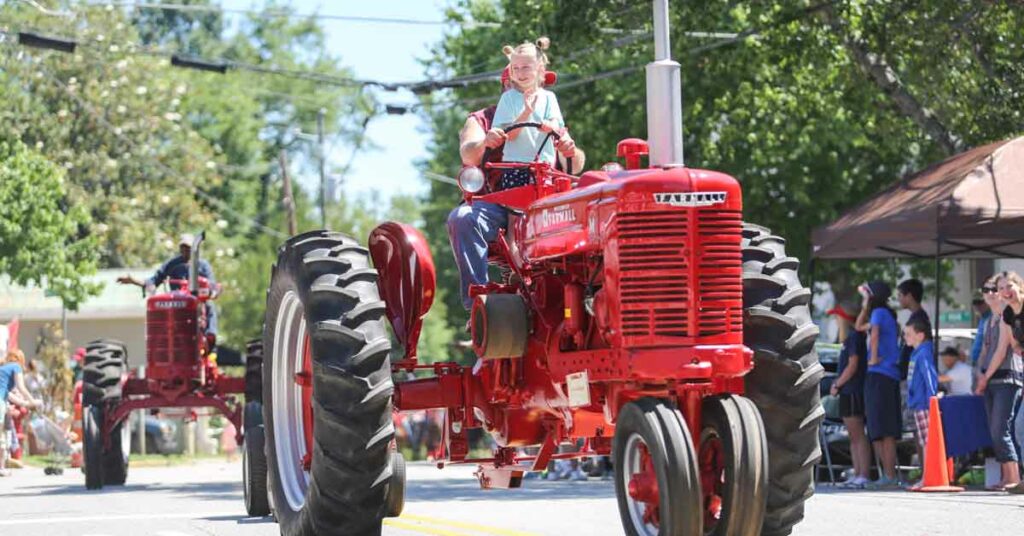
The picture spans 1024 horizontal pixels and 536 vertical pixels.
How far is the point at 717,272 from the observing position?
829cm

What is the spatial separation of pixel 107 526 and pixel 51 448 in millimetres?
19962

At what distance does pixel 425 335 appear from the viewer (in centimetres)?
8000

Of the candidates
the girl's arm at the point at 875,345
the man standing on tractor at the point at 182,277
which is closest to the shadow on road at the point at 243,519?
the man standing on tractor at the point at 182,277

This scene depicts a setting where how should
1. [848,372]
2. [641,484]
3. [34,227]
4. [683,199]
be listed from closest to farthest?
[641,484]
[683,199]
[848,372]
[34,227]

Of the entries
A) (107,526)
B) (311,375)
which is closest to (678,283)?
(311,375)

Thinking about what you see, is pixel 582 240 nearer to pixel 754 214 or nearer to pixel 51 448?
pixel 51 448

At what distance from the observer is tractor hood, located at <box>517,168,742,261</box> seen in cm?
820

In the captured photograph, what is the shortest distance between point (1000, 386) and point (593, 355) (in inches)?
369

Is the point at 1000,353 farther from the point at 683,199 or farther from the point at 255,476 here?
the point at 683,199

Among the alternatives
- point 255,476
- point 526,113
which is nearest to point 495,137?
point 526,113

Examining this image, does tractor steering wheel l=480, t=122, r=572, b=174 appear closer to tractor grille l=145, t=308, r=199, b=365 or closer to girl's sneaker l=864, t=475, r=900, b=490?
girl's sneaker l=864, t=475, r=900, b=490

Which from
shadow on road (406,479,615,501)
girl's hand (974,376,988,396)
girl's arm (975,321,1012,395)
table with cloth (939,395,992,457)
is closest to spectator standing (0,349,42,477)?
shadow on road (406,479,615,501)

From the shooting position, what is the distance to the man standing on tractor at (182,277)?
20.9 meters

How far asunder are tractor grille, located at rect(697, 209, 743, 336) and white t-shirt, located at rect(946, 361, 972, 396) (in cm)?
1134
